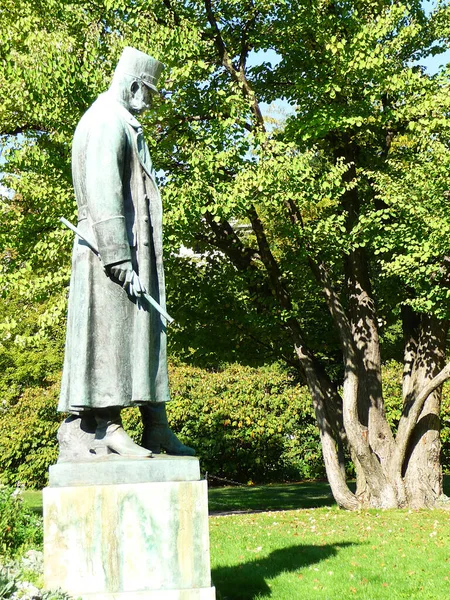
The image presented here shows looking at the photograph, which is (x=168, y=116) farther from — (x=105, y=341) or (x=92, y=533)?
(x=92, y=533)

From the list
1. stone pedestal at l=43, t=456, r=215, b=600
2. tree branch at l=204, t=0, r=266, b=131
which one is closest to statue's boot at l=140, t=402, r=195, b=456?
stone pedestal at l=43, t=456, r=215, b=600

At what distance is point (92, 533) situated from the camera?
437 cm

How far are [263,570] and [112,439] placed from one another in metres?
3.09

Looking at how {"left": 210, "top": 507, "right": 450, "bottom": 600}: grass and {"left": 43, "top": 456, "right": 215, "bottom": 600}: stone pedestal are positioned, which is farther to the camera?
{"left": 210, "top": 507, "right": 450, "bottom": 600}: grass

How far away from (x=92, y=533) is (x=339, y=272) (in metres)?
11.2

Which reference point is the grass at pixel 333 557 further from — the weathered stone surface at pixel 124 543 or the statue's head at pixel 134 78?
the statue's head at pixel 134 78

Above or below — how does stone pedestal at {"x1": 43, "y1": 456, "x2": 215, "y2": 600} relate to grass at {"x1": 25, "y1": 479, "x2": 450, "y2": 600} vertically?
above

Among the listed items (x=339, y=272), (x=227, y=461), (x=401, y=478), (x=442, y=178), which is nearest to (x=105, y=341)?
(x=442, y=178)

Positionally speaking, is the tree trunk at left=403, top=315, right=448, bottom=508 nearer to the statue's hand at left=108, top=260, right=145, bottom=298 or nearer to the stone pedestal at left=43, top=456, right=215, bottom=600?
the stone pedestal at left=43, top=456, right=215, bottom=600

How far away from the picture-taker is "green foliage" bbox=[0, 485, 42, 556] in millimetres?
6750

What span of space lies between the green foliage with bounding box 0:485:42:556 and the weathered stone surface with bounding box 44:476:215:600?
2.26m

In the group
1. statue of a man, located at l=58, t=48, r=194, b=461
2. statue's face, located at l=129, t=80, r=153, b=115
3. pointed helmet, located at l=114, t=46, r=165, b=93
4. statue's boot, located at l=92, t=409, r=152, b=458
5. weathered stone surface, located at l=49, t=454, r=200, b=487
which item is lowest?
weathered stone surface, located at l=49, t=454, r=200, b=487

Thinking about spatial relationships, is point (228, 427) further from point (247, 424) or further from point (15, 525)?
point (15, 525)

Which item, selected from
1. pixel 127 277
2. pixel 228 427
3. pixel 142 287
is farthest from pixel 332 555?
pixel 228 427
